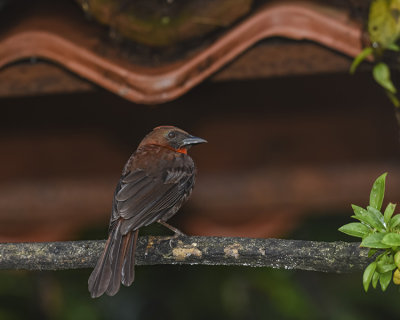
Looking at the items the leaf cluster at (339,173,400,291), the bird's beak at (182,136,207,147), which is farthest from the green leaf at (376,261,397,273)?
the bird's beak at (182,136,207,147)

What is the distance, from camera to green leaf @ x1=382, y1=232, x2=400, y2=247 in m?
2.34

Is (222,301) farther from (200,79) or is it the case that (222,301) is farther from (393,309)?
(200,79)

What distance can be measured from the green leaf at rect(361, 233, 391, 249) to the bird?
3.27 ft

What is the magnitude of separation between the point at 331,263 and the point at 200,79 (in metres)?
1.45

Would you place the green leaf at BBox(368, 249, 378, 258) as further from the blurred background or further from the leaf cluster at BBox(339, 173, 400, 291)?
the blurred background

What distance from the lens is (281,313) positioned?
214 inches

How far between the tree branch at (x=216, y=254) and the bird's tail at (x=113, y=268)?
3.5 inches

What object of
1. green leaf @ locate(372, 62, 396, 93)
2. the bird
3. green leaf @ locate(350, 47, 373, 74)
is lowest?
the bird

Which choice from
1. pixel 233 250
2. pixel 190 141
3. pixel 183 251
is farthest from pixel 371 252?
pixel 190 141

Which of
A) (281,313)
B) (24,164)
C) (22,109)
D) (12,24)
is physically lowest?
(281,313)

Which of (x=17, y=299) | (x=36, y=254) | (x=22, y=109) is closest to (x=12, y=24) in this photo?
(x=22, y=109)

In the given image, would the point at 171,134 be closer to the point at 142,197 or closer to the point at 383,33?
the point at 142,197

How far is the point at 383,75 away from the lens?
12.0ft

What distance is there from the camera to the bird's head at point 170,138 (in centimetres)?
417
